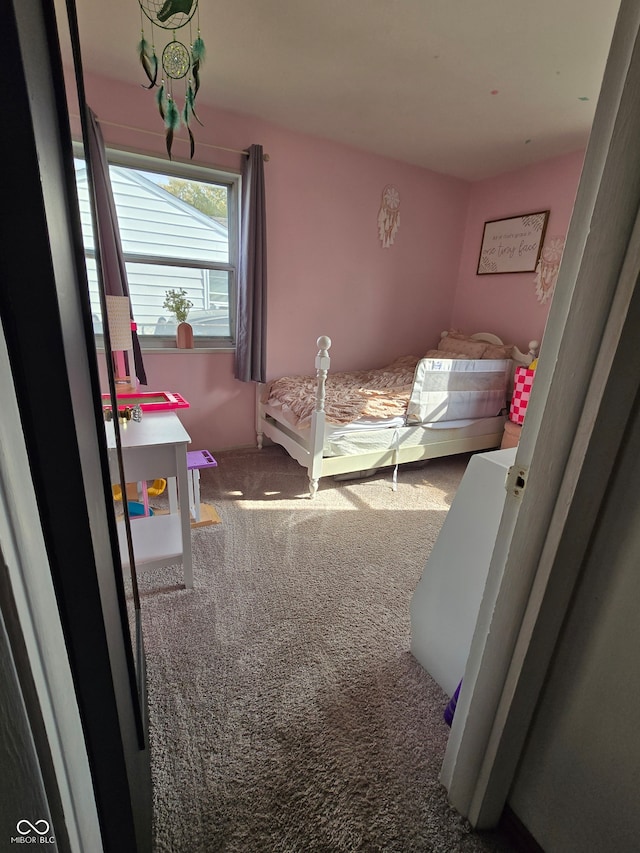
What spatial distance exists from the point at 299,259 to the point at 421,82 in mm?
1371

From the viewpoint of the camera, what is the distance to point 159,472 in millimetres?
1465

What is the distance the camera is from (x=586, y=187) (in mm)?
595

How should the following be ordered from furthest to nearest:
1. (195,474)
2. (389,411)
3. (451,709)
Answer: (389,411) < (195,474) < (451,709)

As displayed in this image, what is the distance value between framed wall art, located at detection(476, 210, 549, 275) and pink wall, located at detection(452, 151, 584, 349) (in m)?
0.05

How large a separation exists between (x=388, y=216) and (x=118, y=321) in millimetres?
2725

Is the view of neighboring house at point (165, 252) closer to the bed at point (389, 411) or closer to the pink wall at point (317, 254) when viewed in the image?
the pink wall at point (317, 254)

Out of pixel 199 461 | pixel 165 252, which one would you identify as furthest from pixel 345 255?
pixel 199 461

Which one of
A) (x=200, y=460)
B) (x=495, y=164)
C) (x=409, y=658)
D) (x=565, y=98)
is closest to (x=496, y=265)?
(x=495, y=164)

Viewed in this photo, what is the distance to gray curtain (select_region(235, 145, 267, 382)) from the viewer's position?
271 cm

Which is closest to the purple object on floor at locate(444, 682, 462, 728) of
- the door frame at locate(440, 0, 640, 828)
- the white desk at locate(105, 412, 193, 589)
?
the door frame at locate(440, 0, 640, 828)

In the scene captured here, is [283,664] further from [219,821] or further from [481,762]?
[481,762]

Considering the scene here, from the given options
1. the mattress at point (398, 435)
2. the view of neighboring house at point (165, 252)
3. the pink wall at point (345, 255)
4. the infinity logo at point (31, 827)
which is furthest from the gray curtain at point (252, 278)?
the infinity logo at point (31, 827)

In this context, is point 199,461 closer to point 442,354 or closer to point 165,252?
point 165,252

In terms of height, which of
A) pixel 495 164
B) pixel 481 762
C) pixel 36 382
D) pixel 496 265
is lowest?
pixel 481 762
